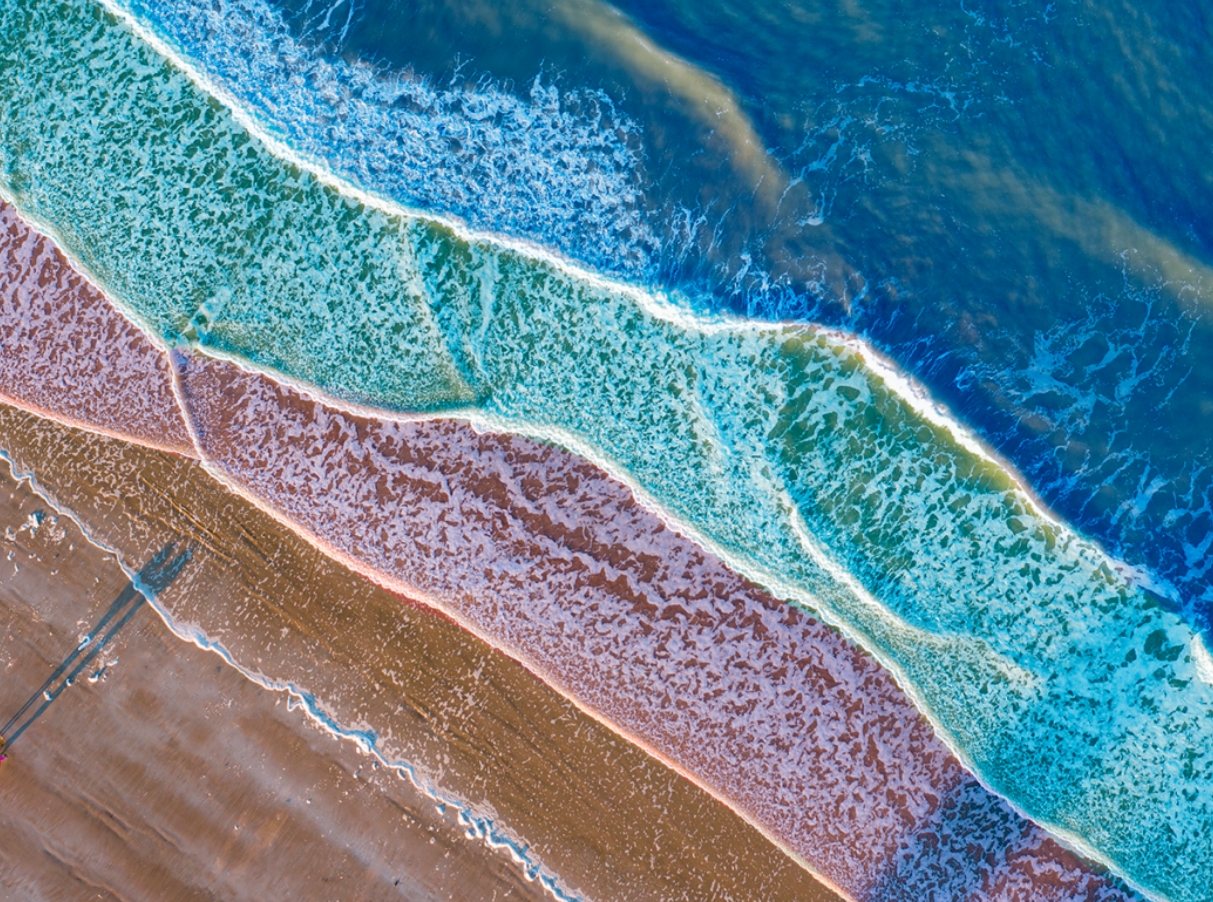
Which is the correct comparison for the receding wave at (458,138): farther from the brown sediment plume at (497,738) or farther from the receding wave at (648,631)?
the brown sediment plume at (497,738)

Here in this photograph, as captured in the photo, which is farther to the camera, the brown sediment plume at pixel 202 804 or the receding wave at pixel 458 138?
the brown sediment plume at pixel 202 804

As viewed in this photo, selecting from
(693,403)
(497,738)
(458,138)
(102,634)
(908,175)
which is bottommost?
(102,634)

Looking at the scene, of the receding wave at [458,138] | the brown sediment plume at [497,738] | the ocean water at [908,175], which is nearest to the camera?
the ocean water at [908,175]

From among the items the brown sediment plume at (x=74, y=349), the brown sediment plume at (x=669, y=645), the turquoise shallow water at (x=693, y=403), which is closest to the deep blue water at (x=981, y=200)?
the turquoise shallow water at (x=693, y=403)

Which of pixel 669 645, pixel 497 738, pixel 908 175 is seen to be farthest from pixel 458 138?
pixel 497 738

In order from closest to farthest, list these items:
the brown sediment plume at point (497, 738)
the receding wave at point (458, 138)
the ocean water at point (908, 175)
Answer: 1. the ocean water at point (908, 175)
2. the receding wave at point (458, 138)
3. the brown sediment plume at point (497, 738)

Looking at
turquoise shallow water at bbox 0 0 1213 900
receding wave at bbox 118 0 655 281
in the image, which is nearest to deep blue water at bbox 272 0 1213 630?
receding wave at bbox 118 0 655 281

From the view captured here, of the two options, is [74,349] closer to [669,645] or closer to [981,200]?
[669,645]
